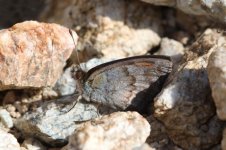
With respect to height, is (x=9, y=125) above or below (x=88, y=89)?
below

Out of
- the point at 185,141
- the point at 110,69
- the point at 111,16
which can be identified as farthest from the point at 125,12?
the point at 185,141

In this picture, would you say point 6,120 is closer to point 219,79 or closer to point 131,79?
point 131,79

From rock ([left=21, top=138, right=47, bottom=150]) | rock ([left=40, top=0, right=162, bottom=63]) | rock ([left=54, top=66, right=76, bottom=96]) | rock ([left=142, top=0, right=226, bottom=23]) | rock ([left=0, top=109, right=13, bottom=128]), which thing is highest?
rock ([left=142, top=0, right=226, bottom=23])

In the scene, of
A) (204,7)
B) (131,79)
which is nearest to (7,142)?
(131,79)

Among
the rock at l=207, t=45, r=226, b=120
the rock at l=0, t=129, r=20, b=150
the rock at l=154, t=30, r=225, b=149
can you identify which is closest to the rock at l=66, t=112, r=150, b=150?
the rock at l=154, t=30, r=225, b=149

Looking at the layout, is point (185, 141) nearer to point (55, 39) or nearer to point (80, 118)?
point (80, 118)

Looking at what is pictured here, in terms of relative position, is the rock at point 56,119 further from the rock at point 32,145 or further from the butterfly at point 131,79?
the butterfly at point 131,79

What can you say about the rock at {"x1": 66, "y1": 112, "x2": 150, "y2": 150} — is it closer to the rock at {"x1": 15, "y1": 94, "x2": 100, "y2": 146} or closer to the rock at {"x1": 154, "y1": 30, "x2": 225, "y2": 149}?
the rock at {"x1": 154, "y1": 30, "x2": 225, "y2": 149}
